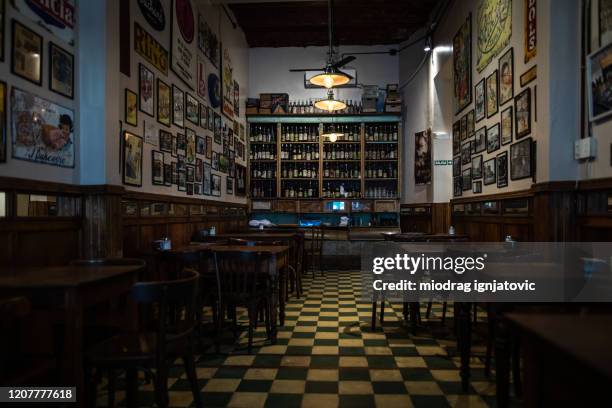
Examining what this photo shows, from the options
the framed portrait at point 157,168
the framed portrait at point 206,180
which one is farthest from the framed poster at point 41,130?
the framed portrait at point 206,180

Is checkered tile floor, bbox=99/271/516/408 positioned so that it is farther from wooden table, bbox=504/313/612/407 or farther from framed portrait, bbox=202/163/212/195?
framed portrait, bbox=202/163/212/195

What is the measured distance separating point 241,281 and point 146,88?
2443 mm

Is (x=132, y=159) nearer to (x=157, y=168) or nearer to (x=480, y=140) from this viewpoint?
(x=157, y=168)

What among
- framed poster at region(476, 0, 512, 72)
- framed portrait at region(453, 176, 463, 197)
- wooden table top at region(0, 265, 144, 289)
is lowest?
wooden table top at region(0, 265, 144, 289)

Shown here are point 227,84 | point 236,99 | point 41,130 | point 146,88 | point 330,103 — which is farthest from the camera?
point 236,99

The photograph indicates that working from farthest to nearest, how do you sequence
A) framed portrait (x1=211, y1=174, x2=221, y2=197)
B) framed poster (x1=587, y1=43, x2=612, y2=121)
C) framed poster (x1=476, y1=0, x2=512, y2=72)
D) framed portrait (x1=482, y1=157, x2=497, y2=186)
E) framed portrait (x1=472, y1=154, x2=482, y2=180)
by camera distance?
framed portrait (x1=211, y1=174, x2=221, y2=197) < framed portrait (x1=472, y1=154, x2=482, y2=180) < framed portrait (x1=482, y1=157, x2=497, y2=186) < framed poster (x1=476, y1=0, x2=512, y2=72) < framed poster (x1=587, y1=43, x2=612, y2=121)

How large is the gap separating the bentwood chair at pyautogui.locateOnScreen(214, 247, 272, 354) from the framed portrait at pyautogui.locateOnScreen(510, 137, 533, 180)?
2.85 m

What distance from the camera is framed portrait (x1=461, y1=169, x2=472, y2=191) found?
21.5 ft

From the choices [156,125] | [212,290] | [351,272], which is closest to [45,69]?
[156,125]

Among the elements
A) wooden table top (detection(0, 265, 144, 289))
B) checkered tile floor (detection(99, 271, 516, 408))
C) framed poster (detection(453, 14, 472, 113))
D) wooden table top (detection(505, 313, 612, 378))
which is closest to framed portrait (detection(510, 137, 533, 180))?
checkered tile floor (detection(99, 271, 516, 408))

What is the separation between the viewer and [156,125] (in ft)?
16.8

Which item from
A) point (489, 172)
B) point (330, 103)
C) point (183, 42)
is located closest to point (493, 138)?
point (489, 172)

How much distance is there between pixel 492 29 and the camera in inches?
220

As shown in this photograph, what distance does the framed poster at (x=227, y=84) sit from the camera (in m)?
8.23
